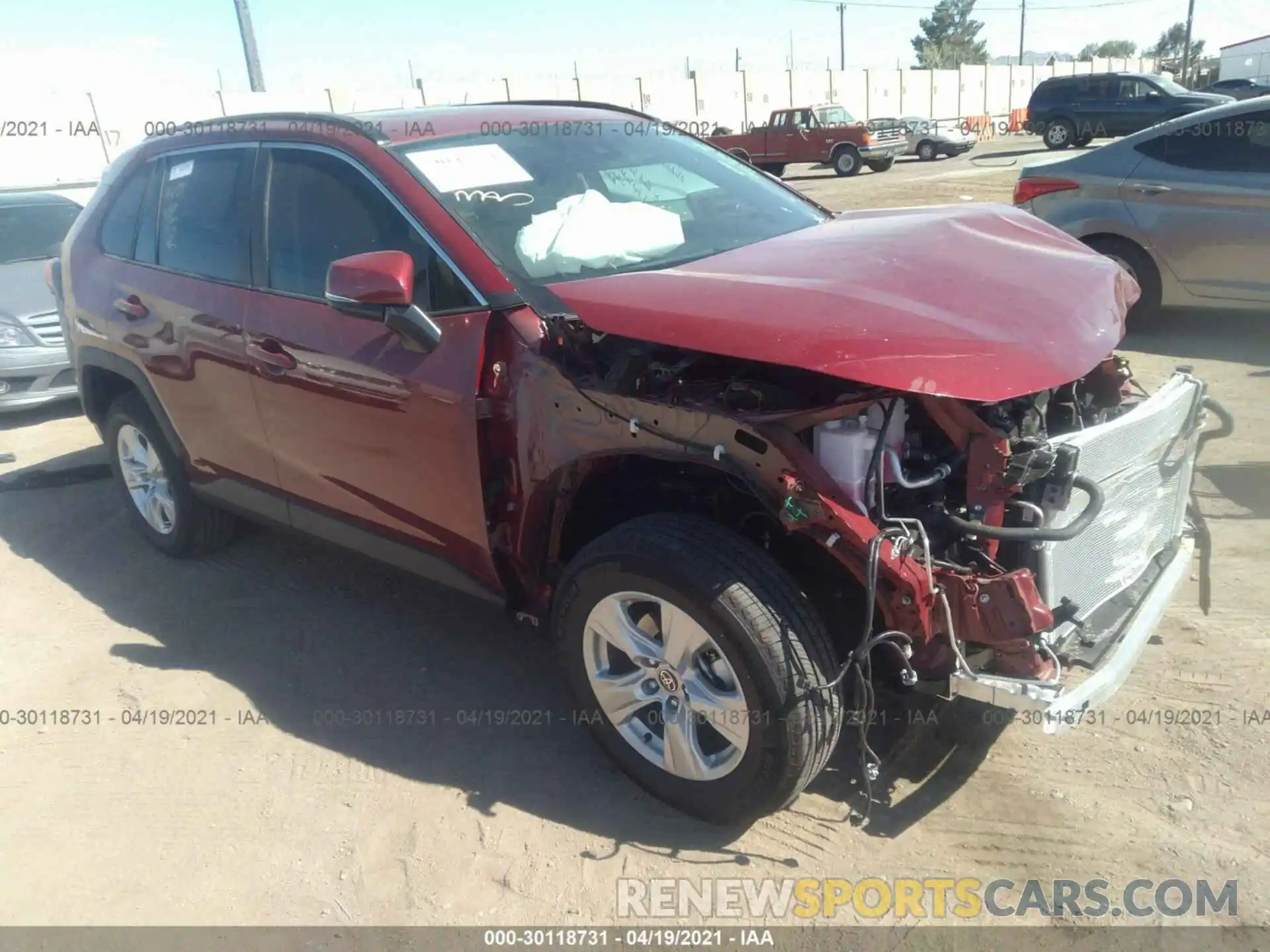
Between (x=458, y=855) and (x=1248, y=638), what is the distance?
2752 mm

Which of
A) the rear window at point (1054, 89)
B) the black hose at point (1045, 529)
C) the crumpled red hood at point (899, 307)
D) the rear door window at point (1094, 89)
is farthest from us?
the rear window at point (1054, 89)

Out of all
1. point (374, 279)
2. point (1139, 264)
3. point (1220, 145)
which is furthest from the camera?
point (1139, 264)

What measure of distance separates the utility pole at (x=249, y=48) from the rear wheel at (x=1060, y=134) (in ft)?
65.7

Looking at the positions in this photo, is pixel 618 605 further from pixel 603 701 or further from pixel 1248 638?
pixel 1248 638

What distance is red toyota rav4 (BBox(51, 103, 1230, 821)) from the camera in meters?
2.47

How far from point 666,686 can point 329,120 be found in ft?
7.74

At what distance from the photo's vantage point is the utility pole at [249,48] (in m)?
22.7

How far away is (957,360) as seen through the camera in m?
2.33

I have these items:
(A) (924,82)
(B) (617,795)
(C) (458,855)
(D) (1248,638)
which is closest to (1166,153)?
(D) (1248,638)

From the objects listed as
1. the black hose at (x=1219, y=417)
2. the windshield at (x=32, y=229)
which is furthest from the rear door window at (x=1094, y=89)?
the black hose at (x=1219, y=417)

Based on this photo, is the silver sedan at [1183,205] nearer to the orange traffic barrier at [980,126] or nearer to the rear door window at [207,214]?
the rear door window at [207,214]

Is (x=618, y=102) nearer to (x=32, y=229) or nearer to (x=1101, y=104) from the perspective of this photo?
(x=1101, y=104)

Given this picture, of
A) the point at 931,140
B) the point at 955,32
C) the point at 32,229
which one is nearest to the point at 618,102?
the point at 931,140

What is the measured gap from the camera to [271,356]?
11.8ft
